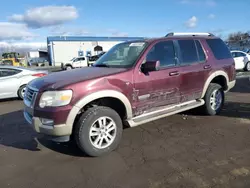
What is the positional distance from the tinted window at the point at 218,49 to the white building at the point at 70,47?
44.4m

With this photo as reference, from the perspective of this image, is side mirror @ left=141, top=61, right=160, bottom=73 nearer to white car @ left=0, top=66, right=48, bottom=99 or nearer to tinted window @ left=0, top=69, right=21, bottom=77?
white car @ left=0, top=66, right=48, bottom=99

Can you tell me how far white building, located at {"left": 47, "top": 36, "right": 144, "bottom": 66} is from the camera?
47.8 m

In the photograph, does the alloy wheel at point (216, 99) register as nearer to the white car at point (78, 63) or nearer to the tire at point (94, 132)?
the tire at point (94, 132)

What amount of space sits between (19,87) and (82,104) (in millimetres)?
6375

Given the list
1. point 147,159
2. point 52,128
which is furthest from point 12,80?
point 147,159

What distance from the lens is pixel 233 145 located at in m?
4.37

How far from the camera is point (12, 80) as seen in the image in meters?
9.21

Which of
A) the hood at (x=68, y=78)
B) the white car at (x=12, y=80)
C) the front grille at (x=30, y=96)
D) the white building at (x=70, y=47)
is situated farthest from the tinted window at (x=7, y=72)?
the white building at (x=70, y=47)

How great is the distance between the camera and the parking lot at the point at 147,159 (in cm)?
336

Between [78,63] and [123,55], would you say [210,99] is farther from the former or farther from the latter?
[78,63]

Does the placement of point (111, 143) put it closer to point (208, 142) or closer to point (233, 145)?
point (208, 142)

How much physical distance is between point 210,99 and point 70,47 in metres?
45.3

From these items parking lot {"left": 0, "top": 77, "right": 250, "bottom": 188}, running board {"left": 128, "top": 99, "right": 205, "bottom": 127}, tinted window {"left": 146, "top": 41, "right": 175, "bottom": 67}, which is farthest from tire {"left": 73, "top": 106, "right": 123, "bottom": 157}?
tinted window {"left": 146, "top": 41, "right": 175, "bottom": 67}

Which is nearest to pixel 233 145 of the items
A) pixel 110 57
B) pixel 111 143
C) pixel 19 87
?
pixel 111 143
